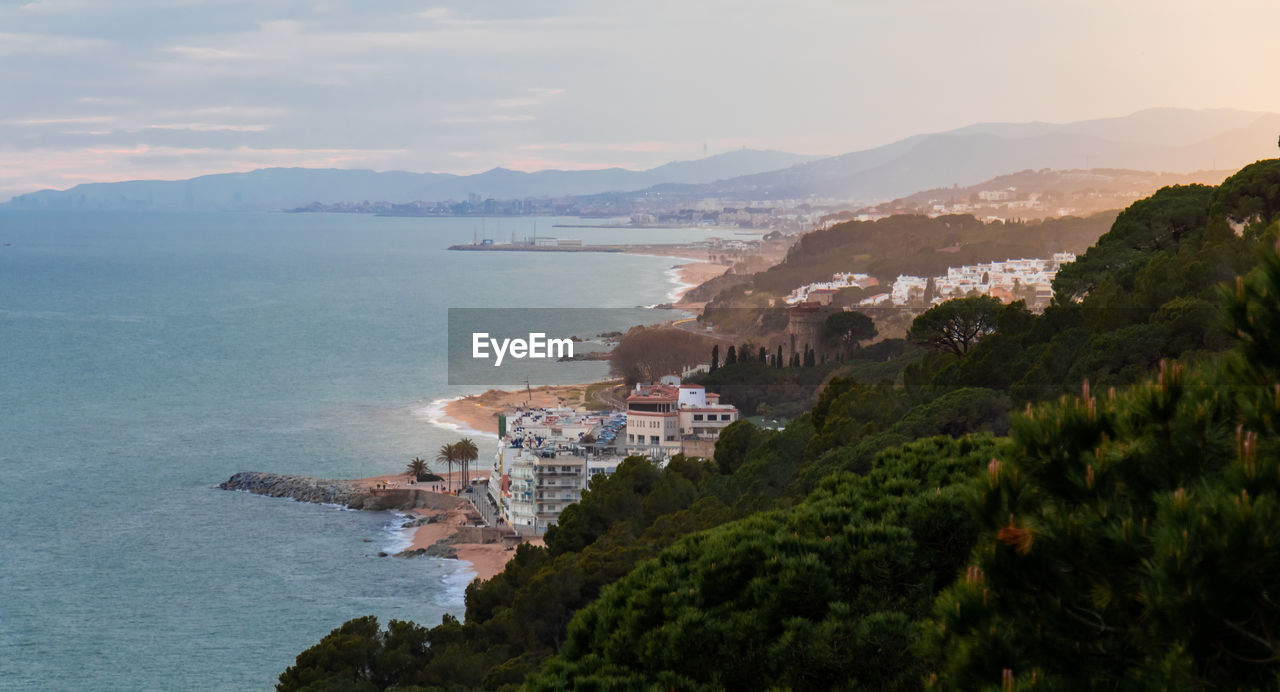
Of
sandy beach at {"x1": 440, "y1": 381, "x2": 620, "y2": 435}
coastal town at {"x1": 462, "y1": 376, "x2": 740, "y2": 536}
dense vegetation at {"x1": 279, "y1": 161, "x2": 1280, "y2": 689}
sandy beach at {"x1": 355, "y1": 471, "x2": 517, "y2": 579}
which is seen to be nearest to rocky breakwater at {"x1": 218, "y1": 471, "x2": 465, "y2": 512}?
sandy beach at {"x1": 355, "y1": 471, "x2": 517, "y2": 579}

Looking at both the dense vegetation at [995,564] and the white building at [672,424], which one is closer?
the dense vegetation at [995,564]

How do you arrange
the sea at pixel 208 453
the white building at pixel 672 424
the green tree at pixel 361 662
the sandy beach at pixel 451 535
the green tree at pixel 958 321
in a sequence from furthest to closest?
the white building at pixel 672 424 < the sandy beach at pixel 451 535 < the sea at pixel 208 453 < the green tree at pixel 958 321 < the green tree at pixel 361 662

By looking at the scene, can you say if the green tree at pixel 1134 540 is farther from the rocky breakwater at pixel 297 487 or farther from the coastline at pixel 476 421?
the rocky breakwater at pixel 297 487

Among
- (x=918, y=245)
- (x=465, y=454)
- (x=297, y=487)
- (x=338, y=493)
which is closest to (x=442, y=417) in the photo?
(x=465, y=454)

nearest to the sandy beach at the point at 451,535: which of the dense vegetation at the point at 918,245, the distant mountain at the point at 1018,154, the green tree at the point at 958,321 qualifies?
the green tree at the point at 958,321

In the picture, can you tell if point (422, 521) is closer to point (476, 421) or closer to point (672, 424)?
point (672, 424)

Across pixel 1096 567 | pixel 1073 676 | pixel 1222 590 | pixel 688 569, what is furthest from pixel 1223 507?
pixel 688 569

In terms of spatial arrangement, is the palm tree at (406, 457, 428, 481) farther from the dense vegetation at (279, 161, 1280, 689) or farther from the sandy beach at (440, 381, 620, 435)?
the dense vegetation at (279, 161, 1280, 689)

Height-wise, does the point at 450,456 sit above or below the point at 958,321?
below
